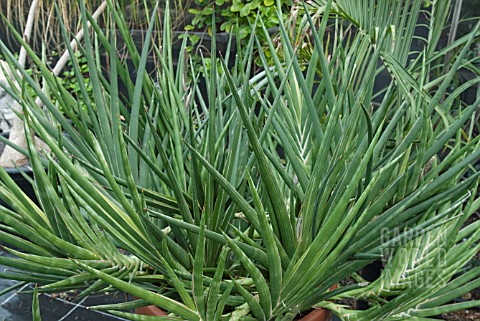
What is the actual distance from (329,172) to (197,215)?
151mm

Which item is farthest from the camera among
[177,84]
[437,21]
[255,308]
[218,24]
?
[218,24]

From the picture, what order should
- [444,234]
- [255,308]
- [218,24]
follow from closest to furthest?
[255,308], [444,234], [218,24]

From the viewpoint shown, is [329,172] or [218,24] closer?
[329,172]

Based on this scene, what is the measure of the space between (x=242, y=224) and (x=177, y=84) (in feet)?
0.84

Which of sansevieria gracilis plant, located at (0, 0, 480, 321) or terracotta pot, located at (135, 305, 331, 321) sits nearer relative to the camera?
sansevieria gracilis plant, located at (0, 0, 480, 321)

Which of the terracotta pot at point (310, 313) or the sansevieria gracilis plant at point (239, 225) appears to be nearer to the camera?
the sansevieria gracilis plant at point (239, 225)

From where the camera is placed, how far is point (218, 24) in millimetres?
2570

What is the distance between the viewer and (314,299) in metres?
0.60

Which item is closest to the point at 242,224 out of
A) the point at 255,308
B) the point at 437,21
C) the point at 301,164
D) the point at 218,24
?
the point at 301,164

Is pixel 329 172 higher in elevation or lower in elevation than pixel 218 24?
higher

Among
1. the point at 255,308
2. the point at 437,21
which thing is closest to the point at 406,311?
the point at 255,308

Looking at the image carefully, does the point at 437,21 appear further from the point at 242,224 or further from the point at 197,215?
the point at 197,215

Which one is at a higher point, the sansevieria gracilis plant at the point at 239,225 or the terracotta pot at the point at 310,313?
the sansevieria gracilis plant at the point at 239,225

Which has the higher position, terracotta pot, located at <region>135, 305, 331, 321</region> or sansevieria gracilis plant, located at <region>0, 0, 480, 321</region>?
sansevieria gracilis plant, located at <region>0, 0, 480, 321</region>
